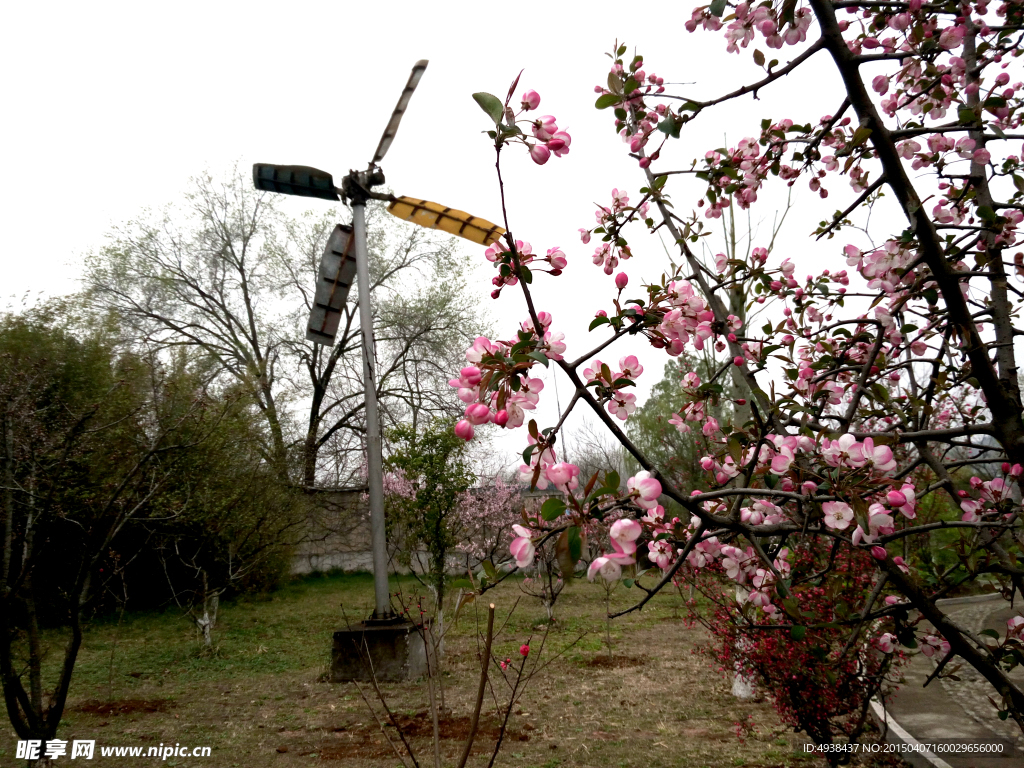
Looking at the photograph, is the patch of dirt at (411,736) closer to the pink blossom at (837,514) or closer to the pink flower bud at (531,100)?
the pink blossom at (837,514)

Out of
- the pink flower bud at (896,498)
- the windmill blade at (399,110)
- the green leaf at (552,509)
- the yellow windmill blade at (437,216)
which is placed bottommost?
the pink flower bud at (896,498)

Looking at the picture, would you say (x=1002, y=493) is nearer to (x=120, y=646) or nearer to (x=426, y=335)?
(x=120, y=646)

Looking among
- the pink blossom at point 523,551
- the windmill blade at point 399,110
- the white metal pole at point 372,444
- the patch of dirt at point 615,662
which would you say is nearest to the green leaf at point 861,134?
the pink blossom at point 523,551

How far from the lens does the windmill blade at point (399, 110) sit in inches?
289

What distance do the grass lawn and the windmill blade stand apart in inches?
219

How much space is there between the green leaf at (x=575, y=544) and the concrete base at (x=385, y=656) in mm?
5741

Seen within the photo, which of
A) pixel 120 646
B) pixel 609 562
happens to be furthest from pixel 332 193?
pixel 609 562

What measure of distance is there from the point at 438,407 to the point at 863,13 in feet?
45.0

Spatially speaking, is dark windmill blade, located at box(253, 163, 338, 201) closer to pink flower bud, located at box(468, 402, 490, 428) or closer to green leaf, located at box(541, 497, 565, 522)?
pink flower bud, located at box(468, 402, 490, 428)

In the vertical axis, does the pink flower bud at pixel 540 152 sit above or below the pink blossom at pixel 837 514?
above

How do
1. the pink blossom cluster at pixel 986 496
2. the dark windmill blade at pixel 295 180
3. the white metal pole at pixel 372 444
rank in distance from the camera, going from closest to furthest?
the pink blossom cluster at pixel 986 496
the white metal pole at pixel 372 444
the dark windmill blade at pixel 295 180

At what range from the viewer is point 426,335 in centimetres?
1634

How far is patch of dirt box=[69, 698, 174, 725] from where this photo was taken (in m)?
5.36

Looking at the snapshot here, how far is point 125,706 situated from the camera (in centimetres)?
555
